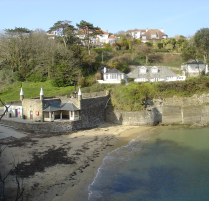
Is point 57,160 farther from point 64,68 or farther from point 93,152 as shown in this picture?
point 64,68

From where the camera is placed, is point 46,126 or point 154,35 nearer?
point 46,126

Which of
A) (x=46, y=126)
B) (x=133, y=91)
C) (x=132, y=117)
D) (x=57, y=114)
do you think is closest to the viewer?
(x=46, y=126)

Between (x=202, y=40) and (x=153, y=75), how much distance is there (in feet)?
33.4

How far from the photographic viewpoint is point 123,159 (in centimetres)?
1669

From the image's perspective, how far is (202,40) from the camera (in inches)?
1422

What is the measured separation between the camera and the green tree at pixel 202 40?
36.1m

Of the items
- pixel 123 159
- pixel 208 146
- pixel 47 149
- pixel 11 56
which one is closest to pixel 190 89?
pixel 208 146

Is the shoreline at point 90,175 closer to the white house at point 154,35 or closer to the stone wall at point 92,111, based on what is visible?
the stone wall at point 92,111

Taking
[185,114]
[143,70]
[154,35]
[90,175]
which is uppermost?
[154,35]

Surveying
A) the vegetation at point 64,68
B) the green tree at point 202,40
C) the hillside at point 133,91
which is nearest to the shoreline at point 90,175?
the hillside at point 133,91

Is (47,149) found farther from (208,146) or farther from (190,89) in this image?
(190,89)

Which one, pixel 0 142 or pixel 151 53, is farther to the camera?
pixel 151 53

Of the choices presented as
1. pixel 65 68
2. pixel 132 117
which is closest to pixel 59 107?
pixel 132 117

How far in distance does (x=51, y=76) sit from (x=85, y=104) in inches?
664
